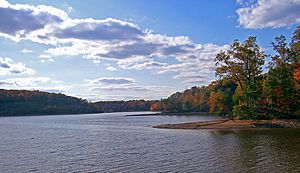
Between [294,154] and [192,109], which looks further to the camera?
[192,109]

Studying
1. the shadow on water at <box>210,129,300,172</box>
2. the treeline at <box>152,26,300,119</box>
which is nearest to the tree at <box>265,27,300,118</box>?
the treeline at <box>152,26,300,119</box>

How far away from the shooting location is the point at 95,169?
979 inches

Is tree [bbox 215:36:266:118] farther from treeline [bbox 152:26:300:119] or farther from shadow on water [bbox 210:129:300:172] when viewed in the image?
shadow on water [bbox 210:129:300:172]

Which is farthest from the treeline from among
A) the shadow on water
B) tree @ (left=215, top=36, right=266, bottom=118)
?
the shadow on water

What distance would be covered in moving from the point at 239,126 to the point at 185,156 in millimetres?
34136

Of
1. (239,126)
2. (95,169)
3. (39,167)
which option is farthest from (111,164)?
(239,126)

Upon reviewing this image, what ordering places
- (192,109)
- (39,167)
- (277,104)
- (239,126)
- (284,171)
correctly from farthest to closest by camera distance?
(192,109) → (277,104) → (239,126) → (39,167) → (284,171)

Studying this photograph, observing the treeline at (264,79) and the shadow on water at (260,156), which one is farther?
the treeline at (264,79)

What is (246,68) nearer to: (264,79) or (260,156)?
(264,79)

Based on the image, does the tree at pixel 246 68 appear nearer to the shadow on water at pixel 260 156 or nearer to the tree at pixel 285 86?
the tree at pixel 285 86

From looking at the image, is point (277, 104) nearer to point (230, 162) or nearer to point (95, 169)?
point (230, 162)

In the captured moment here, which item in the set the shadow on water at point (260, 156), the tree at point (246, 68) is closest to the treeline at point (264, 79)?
the tree at point (246, 68)

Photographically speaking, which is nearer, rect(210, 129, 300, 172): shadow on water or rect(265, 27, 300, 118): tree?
rect(210, 129, 300, 172): shadow on water

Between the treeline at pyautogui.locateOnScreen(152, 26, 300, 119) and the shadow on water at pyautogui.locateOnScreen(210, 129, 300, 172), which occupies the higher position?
the treeline at pyautogui.locateOnScreen(152, 26, 300, 119)
